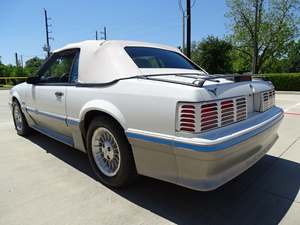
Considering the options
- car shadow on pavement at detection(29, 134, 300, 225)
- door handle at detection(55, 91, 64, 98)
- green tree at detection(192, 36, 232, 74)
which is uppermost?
green tree at detection(192, 36, 232, 74)

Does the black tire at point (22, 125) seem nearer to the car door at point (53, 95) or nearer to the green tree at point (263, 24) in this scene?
the car door at point (53, 95)

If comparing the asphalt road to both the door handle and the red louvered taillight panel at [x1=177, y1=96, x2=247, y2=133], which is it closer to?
the red louvered taillight panel at [x1=177, y1=96, x2=247, y2=133]

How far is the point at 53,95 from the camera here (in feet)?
12.1

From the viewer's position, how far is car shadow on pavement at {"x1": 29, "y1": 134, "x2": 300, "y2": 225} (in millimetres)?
2455

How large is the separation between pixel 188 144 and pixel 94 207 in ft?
3.95

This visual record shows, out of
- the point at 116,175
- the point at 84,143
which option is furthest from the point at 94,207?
the point at 84,143

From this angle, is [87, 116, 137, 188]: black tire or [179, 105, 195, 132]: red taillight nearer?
[179, 105, 195, 132]: red taillight

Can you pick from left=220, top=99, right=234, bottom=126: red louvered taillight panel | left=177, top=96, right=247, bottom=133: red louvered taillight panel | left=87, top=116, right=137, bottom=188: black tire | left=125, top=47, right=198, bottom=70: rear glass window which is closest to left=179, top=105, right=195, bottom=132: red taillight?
left=177, top=96, right=247, bottom=133: red louvered taillight panel

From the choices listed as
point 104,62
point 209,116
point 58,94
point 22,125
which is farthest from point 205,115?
point 22,125

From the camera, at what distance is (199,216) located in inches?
97.5

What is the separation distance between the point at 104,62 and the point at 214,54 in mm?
27481

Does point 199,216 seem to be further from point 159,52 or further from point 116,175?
point 159,52

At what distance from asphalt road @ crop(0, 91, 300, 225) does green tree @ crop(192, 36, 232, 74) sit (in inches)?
1029

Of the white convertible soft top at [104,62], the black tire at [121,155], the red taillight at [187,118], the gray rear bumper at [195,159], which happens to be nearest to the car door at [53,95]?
the white convertible soft top at [104,62]
